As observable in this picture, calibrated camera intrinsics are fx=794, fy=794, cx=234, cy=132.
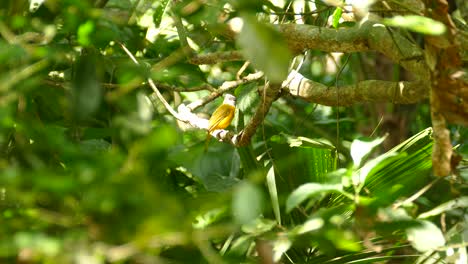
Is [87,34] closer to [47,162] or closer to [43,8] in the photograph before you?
[47,162]

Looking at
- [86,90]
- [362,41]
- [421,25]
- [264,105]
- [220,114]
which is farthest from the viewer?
[220,114]

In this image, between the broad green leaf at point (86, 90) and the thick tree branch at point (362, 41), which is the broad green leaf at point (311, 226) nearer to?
the broad green leaf at point (86, 90)

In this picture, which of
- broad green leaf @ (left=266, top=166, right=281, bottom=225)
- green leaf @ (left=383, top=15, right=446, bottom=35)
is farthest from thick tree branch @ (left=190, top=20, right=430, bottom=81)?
green leaf @ (left=383, top=15, right=446, bottom=35)

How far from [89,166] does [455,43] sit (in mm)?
830

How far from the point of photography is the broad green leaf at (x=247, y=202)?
35.2 inches

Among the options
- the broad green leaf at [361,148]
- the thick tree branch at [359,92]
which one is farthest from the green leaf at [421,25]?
the thick tree branch at [359,92]

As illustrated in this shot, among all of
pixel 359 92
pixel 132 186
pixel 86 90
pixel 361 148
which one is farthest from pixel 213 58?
pixel 132 186

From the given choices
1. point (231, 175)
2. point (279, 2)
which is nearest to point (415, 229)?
point (231, 175)

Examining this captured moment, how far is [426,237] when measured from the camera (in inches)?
52.1

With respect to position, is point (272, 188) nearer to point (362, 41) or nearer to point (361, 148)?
point (362, 41)

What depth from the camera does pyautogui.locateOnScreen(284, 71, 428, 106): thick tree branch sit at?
2.05m

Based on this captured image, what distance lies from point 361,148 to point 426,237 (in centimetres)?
25

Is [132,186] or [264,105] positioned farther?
[264,105]

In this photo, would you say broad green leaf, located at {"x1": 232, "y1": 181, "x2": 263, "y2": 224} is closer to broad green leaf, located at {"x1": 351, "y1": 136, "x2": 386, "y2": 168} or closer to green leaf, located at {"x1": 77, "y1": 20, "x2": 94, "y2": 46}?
green leaf, located at {"x1": 77, "y1": 20, "x2": 94, "y2": 46}
